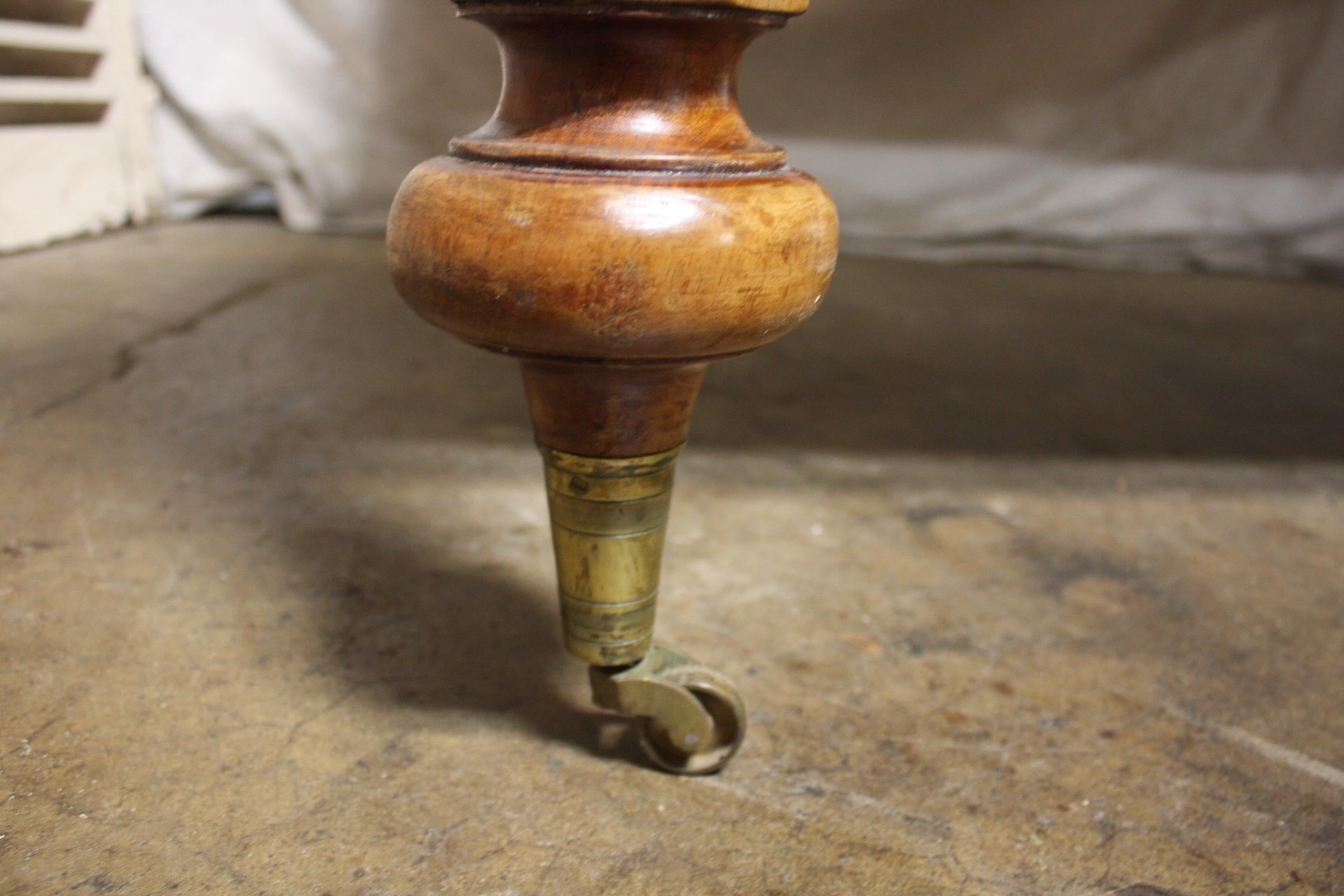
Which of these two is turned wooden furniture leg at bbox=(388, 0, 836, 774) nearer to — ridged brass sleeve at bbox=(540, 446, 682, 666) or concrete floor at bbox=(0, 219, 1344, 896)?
ridged brass sleeve at bbox=(540, 446, 682, 666)

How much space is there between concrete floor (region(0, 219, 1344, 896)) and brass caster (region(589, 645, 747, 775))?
2cm

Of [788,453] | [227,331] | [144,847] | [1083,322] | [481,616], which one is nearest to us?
[144,847]

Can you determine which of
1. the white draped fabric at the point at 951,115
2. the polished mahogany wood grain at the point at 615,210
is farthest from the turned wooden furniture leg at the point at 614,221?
the white draped fabric at the point at 951,115

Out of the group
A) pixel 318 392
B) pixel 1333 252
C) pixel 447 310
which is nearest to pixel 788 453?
pixel 318 392

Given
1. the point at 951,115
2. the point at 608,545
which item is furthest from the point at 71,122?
the point at 608,545

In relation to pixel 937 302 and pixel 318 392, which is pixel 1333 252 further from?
pixel 318 392

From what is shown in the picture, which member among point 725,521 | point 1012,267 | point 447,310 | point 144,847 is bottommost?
point 1012,267

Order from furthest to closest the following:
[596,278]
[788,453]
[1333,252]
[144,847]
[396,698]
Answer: [1333,252]
[788,453]
[396,698]
[144,847]
[596,278]

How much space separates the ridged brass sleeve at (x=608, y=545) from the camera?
2.75 feet

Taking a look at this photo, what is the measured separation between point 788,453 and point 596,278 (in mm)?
1143

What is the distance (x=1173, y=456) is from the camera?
1870mm

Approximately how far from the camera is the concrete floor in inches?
33.4

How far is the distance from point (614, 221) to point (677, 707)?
426mm

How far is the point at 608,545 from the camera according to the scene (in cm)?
86
